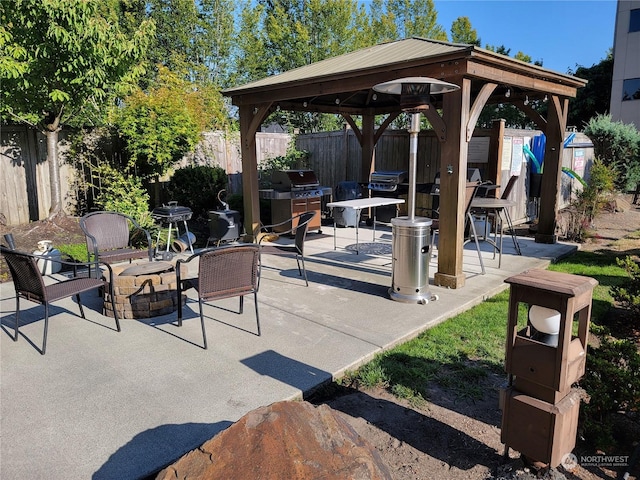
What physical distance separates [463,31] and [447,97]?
22.7 metres

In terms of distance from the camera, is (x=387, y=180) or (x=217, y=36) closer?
(x=387, y=180)

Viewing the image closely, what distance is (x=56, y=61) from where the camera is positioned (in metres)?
6.25

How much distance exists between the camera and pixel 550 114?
272 inches

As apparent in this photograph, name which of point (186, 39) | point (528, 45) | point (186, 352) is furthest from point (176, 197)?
point (528, 45)

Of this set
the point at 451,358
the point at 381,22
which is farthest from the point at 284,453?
the point at 381,22

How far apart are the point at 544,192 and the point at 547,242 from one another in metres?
0.79

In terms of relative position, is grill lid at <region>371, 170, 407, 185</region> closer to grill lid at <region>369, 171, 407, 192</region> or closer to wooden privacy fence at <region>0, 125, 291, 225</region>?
grill lid at <region>369, 171, 407, 192</region>

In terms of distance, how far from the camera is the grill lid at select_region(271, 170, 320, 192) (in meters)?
7.86

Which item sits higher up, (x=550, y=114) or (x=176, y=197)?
(x=550, y=114)

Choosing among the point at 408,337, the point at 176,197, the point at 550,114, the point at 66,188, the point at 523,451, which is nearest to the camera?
the point at 523,451

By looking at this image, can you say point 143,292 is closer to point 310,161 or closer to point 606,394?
point 606,394

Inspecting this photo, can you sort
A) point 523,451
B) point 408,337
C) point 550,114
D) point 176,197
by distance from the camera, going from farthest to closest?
point 176,197 < point 550,114 < point 408,337 < point 523,451

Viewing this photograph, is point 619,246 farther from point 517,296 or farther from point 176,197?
point 176,197

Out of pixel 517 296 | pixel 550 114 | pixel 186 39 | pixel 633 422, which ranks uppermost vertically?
pixel 186 39
